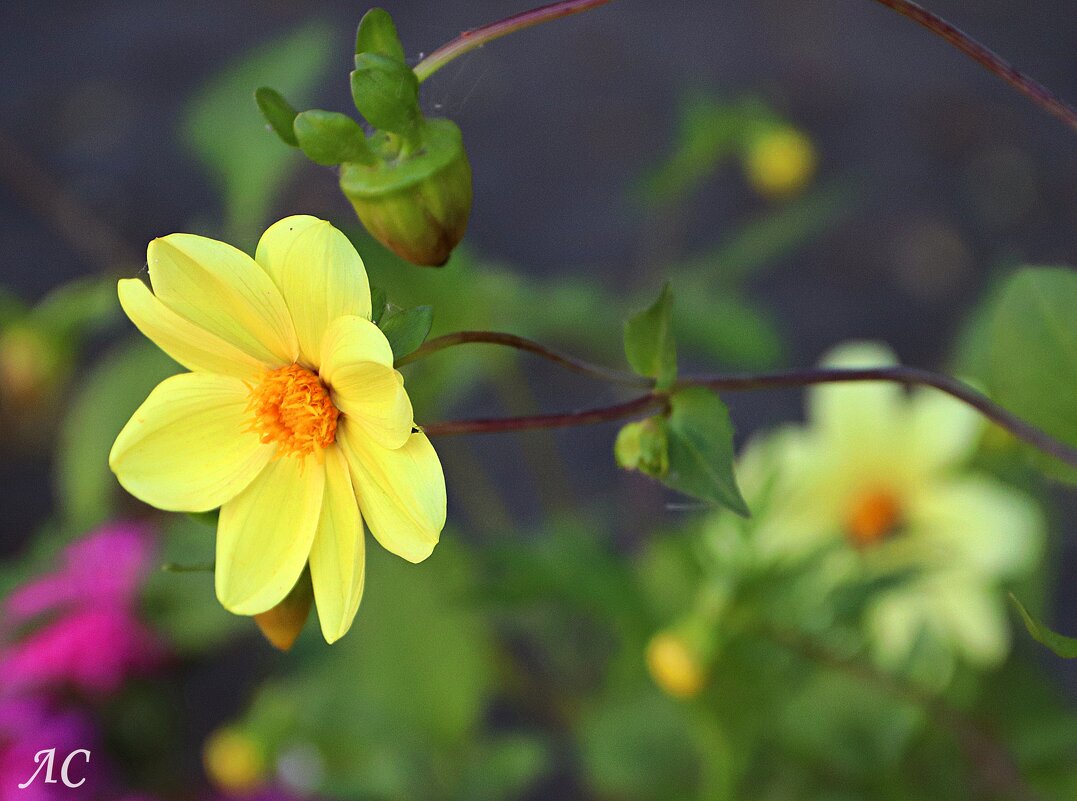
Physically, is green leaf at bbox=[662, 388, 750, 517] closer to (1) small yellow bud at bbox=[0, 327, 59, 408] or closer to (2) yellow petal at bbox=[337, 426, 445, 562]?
(2) yellow petal at bbox=[337, 426, 445, 562]

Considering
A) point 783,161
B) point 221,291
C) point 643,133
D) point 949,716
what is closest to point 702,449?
point 221,291

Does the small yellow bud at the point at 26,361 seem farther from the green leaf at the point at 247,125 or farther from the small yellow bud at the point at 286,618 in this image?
the small yellow bud at the point at 286,618

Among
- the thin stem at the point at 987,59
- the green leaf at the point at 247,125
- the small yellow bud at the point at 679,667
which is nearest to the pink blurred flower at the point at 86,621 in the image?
the green leaf at the point at 247,125

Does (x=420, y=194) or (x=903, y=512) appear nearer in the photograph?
(x=420, y=194)

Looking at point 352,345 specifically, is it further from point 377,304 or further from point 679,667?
point 679,667

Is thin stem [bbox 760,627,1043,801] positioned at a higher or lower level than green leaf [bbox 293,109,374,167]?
lower

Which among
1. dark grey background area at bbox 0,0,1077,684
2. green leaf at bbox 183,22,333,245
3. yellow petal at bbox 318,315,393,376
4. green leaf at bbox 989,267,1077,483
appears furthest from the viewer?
dark grey background area at bbox 0,0,1077,684
